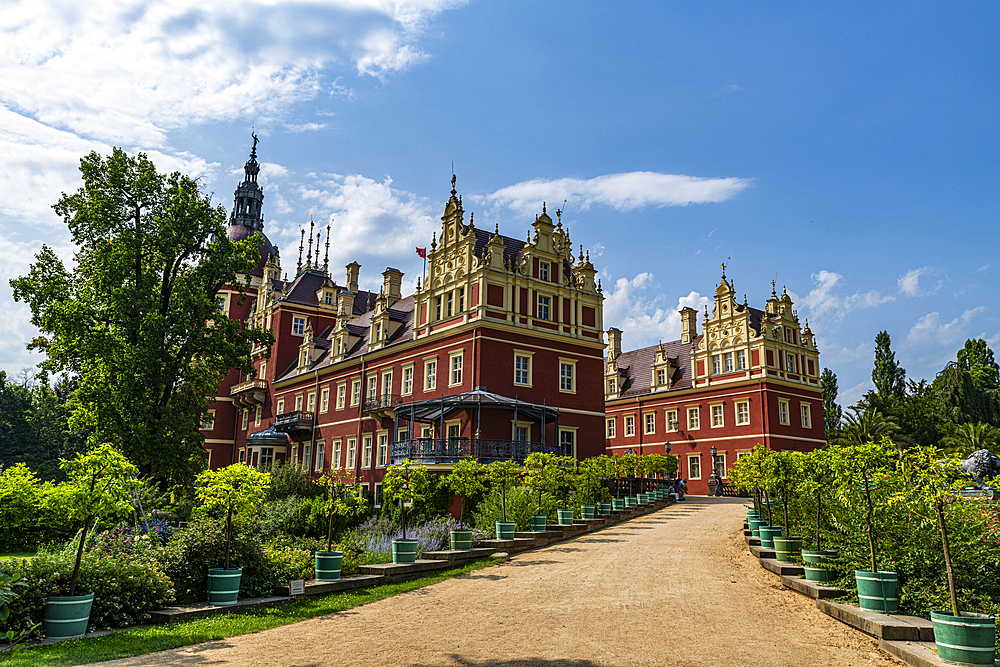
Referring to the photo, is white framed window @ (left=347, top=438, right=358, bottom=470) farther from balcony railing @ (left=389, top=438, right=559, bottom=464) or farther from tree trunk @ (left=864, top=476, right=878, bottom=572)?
tree trunk @ (left=864, top=476, right=878, bottom=572)

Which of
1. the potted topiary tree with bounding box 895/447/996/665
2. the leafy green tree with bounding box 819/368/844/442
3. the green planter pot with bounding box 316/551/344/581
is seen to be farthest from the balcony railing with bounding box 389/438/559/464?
the leafy green tree with bounding box 819/368/844/442

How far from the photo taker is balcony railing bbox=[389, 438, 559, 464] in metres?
27.8

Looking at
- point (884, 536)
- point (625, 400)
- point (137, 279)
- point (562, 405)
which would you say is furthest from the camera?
point (625, 400)

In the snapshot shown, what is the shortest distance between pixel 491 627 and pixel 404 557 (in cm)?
554

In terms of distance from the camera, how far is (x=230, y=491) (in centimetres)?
1235

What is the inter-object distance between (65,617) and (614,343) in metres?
51.3

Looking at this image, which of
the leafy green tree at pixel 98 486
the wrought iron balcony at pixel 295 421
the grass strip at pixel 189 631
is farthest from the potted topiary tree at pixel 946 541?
the wrought iron balcony at pixel 295 421

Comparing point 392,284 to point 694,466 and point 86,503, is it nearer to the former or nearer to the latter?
point 694,466

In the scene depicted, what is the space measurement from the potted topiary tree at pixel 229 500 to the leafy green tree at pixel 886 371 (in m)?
71.2

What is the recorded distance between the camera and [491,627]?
9.81 metres

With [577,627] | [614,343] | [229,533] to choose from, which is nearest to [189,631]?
[229,533]

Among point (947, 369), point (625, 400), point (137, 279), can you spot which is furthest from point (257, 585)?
point (947, 369)

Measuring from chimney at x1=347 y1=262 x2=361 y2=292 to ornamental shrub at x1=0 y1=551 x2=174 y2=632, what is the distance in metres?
43.8

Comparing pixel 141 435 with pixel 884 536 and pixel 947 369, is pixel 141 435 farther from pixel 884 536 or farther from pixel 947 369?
pixel 947 369
